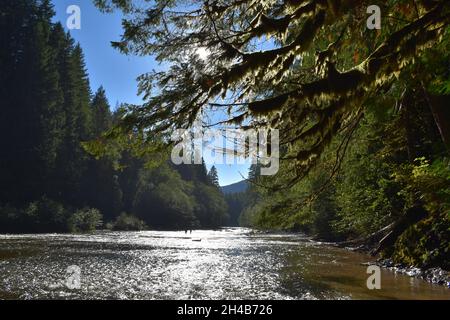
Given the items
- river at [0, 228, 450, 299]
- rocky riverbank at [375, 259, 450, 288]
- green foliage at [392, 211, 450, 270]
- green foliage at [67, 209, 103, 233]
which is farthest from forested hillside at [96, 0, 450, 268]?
green foliage at [67, 209, 103, 233]

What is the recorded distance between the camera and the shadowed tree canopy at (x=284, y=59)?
559 cm

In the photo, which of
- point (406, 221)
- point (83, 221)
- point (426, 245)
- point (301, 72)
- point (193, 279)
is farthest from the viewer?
point (83, 221)

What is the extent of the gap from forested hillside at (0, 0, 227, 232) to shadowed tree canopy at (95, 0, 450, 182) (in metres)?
36.6

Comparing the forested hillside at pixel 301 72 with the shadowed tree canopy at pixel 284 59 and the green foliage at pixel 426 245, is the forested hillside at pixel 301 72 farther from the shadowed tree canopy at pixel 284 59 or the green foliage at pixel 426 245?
the green foliage at pixel 426 245

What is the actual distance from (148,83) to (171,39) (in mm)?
1115

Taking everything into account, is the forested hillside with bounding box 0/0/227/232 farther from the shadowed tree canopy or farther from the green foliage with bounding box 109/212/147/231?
the shadowed tree canopy

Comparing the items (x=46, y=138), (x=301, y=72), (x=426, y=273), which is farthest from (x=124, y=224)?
(x=301, y=72)

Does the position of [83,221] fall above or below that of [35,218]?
below

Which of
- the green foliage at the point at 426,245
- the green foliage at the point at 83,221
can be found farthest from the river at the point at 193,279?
the green foliage at the point at 83,221

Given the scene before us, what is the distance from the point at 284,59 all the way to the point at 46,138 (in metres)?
55.2

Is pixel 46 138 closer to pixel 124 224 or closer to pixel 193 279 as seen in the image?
pixel 124 224

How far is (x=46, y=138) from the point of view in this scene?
56.0 m

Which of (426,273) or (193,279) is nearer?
(426,273)
